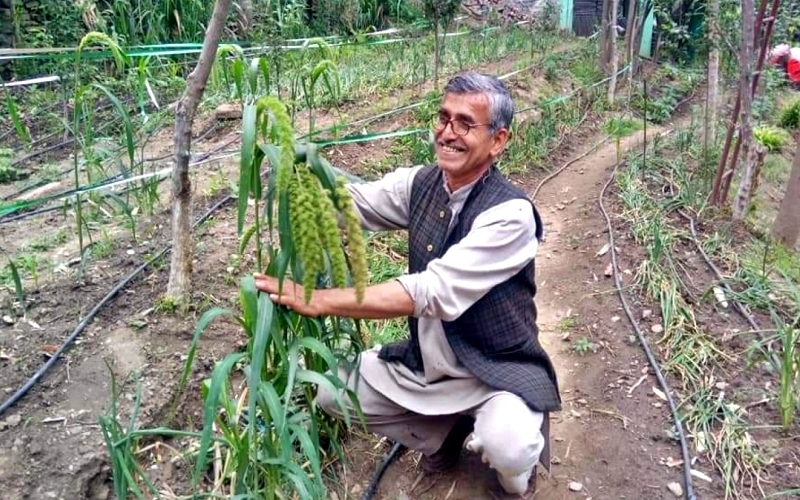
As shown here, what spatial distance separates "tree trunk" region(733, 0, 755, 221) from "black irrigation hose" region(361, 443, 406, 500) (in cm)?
314

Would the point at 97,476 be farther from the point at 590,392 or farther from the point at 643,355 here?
the point at 643,355

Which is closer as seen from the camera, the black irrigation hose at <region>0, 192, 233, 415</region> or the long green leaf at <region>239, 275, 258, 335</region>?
the long green leaf at <region>239, 275, 258, 335</region>

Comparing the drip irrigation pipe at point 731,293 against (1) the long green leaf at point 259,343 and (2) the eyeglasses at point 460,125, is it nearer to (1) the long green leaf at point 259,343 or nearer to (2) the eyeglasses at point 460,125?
(2) the eyeglasses at point 460,125

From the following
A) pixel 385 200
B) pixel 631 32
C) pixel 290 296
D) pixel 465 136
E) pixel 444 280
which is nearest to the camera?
pixel 290 296

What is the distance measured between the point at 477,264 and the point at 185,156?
1244mm

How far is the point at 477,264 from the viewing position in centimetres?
206

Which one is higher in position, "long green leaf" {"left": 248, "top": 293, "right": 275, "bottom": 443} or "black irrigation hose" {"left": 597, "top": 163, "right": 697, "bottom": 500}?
"long green leaf" {"left": 248, "top": 293, "right": 275, "bottom": 443}

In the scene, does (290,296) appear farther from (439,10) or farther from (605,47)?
(605,47)

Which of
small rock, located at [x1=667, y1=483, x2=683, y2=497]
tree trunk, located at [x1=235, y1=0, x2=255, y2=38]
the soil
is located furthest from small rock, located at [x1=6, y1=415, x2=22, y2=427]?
tree trunk, located at [x1=235, y1=0, x2=255, y2=38]

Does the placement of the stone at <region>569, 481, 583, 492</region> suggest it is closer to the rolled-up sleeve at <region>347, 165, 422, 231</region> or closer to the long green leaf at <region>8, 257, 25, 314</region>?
the rolled-up sleeve at <region>347, 165, 422, 231</region>

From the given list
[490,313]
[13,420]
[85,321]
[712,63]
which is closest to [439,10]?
[712,63]

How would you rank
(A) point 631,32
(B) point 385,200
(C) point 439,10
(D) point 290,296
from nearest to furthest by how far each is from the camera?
(D) point 290,296
(B) point 385,200
(C) point 439,10
(A) point 631,32

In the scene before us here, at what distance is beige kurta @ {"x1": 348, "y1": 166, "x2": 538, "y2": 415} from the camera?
2.03m

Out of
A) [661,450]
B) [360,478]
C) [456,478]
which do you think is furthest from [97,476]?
[661,450]
